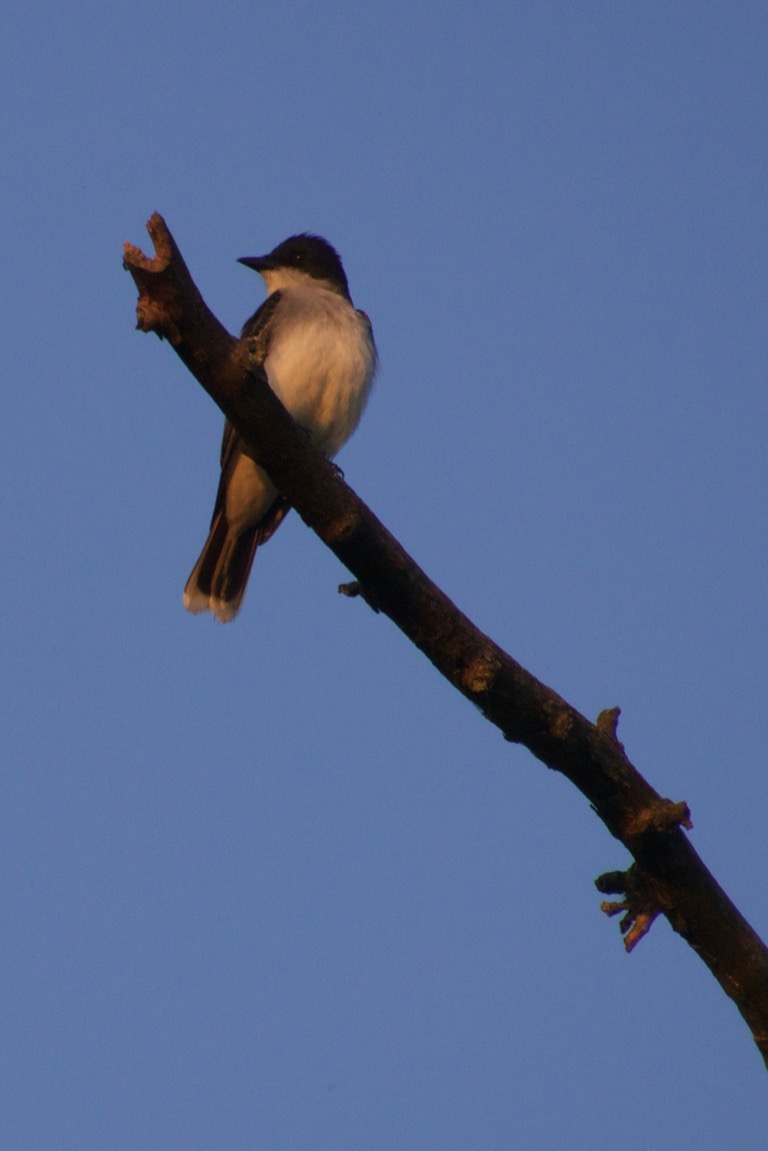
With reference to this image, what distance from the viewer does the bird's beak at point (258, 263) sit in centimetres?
941

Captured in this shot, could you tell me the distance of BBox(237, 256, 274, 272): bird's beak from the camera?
9414 mm

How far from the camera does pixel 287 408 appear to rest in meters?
7.97

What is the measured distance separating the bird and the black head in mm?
929

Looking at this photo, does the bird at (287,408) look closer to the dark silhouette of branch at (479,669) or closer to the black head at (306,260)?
the black head at (306,260)

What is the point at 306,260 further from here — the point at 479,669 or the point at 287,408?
the point at 479,669

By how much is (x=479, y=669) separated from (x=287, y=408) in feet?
14.5

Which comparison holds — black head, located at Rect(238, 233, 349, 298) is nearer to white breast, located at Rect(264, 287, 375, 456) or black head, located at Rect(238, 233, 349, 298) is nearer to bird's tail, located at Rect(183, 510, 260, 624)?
white breast, located at Rect(264, 287, 375, 456)

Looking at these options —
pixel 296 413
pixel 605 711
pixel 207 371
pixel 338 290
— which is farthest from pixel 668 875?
pixel 338 290

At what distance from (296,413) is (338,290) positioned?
5.56ft

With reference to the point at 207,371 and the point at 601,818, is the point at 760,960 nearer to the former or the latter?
the point at 601,818

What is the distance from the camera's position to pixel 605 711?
12.9 ft

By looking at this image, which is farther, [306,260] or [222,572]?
[306,260]

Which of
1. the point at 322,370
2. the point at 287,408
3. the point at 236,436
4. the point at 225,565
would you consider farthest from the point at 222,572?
the point at 322,370

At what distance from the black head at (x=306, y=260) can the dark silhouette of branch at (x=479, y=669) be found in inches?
221
